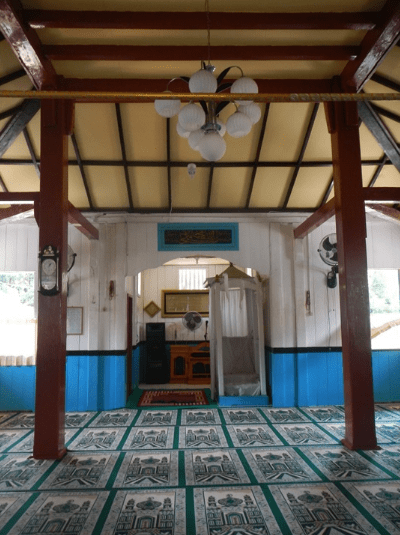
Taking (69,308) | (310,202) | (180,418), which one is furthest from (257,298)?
(69,308)

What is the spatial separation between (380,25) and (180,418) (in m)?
6.04

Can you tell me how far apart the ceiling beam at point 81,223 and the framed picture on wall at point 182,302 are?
4241 mm

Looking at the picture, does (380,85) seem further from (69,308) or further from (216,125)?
(69,308)

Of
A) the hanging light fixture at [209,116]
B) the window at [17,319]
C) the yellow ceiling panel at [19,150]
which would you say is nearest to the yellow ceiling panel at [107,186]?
the yellow ceiling panel at [19,150]

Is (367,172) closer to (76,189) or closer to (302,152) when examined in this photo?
(302,152)

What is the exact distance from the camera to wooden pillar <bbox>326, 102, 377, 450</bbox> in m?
5.14

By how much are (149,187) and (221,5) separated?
3.80 metres

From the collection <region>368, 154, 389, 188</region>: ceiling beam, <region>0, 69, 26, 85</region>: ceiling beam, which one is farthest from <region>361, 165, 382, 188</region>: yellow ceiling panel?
<region>0, 69, 26, 85</region>: ceiling beam

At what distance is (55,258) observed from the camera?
5109mm

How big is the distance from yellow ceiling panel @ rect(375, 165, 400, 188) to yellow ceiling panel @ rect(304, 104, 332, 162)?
3.36 feet

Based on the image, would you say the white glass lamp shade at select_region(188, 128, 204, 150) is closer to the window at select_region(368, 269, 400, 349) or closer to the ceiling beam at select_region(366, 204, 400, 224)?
the ceiling beam at select_region(366, 204, 400, 224)

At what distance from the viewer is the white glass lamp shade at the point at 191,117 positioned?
3.55m

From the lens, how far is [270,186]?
25.7 feet

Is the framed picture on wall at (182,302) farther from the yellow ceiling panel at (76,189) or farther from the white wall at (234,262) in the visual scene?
the yellow ceiling panel at (76,189)
